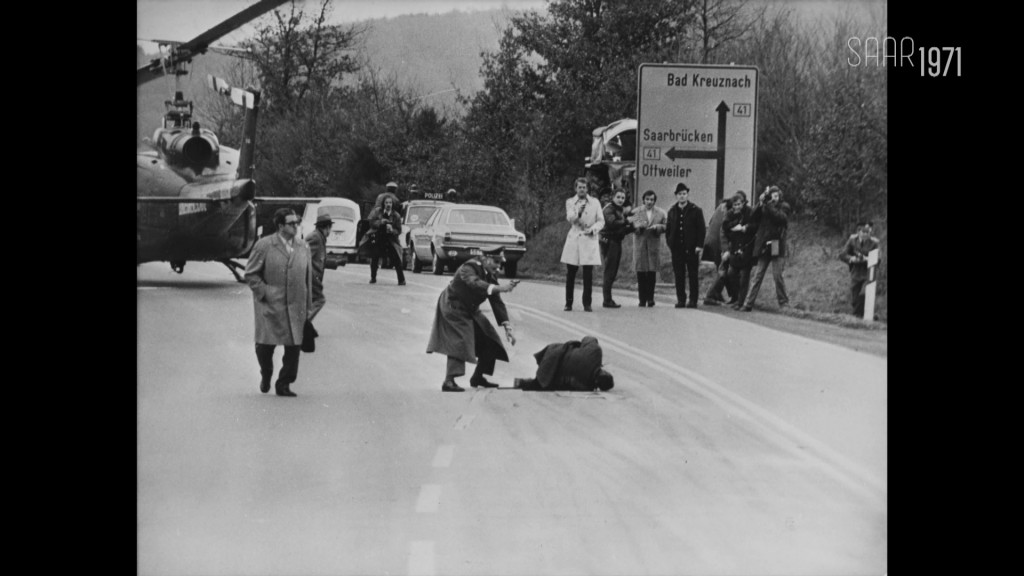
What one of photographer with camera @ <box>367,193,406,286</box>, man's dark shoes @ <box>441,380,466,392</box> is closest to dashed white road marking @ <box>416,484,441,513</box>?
man's dark shoes @ <box>441,380,466,392</box>

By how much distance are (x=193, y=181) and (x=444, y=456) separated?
291 centimetres

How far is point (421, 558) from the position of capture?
29.5ft

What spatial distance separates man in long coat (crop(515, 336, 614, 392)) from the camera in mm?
9953

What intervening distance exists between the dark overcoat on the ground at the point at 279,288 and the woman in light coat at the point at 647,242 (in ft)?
7.89

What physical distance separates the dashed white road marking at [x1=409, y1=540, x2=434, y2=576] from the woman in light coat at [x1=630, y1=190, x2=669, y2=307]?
2450 mm

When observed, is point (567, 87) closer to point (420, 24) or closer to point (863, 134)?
point (420, 24)

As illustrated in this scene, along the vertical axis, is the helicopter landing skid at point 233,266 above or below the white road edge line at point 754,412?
above

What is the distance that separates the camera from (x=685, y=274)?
10234mm

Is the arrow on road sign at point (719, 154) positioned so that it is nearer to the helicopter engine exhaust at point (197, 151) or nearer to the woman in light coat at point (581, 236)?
the woman in light coat at point (581, 236)

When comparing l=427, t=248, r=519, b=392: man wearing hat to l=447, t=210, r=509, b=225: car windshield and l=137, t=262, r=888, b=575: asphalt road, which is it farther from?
l=447, t=210, r=509, b=225: car windshield

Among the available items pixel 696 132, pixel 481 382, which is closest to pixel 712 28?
pixel 696 132

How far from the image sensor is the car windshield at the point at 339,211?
10352mm

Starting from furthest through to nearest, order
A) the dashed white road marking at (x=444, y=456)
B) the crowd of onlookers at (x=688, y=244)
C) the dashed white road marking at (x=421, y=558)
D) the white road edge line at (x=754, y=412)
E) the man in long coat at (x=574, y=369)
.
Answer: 1. the man in long coat at (x=574, y=369)
2. the crowd of onlookers at (x=688, y=244)
3. the white road edge line at (x=754, y=412)
4. the dashed white road marking at (x=444, y=456)
5. the dashed white road marking at (x=421, y=558)

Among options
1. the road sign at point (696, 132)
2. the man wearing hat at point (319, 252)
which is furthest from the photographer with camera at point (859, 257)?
the man wearing hat at point (319, 252)
